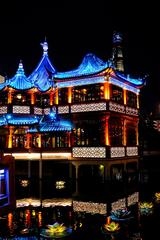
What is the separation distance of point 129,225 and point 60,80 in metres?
15.9

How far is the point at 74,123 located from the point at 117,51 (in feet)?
86.5

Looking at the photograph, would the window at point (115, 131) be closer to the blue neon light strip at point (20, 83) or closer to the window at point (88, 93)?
the window at point (88, 93)

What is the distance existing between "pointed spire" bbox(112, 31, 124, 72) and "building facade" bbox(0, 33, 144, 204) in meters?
18.9

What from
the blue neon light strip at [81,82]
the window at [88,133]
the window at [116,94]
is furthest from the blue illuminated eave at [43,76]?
the window at [116,94]

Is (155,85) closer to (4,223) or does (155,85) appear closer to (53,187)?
(53,187)

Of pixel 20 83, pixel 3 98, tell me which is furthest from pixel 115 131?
pixel 3 98

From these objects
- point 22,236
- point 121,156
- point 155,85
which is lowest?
point 22,236

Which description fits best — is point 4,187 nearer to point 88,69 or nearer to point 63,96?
point 88,69

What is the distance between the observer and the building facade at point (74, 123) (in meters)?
25.5

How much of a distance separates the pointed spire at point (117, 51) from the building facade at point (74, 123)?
18909 mm

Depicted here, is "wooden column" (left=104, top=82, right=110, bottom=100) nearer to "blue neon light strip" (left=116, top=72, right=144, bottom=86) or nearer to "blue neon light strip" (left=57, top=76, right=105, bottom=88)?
"blue neon light strip" (left=57, top=76, right=105, bottom=88)

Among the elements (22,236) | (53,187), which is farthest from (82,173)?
(22,236)

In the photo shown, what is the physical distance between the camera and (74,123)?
26.8 meters

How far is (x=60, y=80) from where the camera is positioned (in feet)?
91.5
